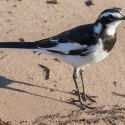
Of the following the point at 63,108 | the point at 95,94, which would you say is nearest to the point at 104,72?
the point at 95,94

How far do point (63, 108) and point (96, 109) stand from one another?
435 millimetres

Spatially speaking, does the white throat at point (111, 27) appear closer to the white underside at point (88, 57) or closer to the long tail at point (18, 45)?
the white underside at point (88, 57)

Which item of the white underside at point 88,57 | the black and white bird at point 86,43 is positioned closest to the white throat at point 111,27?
the black and white bird at point 86,43

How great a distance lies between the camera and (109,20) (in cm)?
540

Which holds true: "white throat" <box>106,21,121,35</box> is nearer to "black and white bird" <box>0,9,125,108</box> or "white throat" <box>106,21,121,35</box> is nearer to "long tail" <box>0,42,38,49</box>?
"black and white bird" <box>0,9,125,108</box>

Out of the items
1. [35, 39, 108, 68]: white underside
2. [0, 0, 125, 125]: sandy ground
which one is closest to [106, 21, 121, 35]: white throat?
[35, 39, 108, 68]: white underside

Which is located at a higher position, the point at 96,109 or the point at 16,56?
the point at 16,56

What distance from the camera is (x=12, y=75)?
6320 millimetres

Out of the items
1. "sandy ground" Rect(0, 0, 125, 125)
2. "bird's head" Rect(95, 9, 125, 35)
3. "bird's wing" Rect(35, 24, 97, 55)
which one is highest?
"bird's head" Rect(95, 9, 125, 35)

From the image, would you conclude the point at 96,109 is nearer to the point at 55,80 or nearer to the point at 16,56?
the point at 55,80

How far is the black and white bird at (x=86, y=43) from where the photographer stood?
543 cm

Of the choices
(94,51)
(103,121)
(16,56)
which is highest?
(94,51)

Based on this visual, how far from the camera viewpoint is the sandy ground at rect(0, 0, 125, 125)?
567cm

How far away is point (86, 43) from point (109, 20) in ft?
1.31
